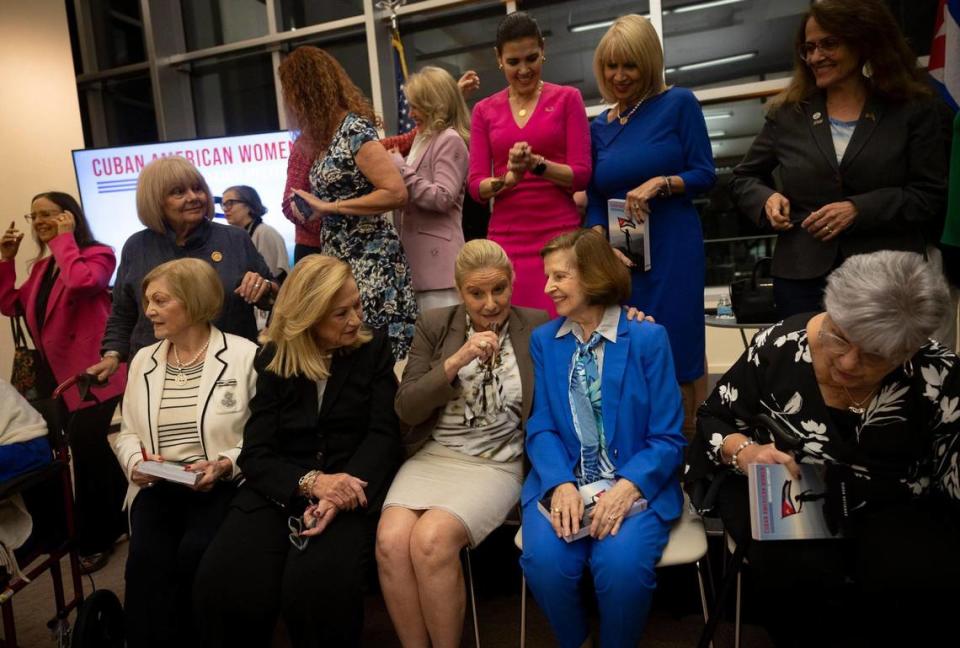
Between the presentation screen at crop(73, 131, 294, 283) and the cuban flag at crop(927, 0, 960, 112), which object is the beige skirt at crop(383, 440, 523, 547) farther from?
the presentation screen at crop(73, 131, 294, 283)

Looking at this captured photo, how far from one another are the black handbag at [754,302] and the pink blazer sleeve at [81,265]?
266cm

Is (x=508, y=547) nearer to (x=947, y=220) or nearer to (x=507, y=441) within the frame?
(x=507, y=441)

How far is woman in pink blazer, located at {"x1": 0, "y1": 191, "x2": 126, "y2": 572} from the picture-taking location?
304 centimetres

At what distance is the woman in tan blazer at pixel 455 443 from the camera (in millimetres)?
1967

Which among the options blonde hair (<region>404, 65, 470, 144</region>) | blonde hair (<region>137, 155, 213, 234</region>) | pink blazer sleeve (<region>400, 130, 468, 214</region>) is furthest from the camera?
blonde hair (<region>404, 65, 470, 144</region>)

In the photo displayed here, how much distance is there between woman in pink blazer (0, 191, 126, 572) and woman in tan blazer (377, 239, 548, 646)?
1.54 meters

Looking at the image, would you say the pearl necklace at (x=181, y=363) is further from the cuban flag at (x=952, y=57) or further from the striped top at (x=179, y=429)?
the cuban flag at (x=952, y=57)

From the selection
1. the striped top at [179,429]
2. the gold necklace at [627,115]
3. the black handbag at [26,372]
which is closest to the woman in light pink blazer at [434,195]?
the gold necklace at [627,115]


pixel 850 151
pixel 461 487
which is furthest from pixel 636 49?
pixel 461 487

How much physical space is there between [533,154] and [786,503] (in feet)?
4.69

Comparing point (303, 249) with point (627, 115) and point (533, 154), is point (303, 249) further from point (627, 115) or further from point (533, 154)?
point (627, 115)

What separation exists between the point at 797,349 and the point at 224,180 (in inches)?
163

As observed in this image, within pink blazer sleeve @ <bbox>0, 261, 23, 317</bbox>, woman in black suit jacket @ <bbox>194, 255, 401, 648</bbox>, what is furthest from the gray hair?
pink blazer sleeve @ <bbox>0, 261, 23, 317</bbox>

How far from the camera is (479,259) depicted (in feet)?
7.43
